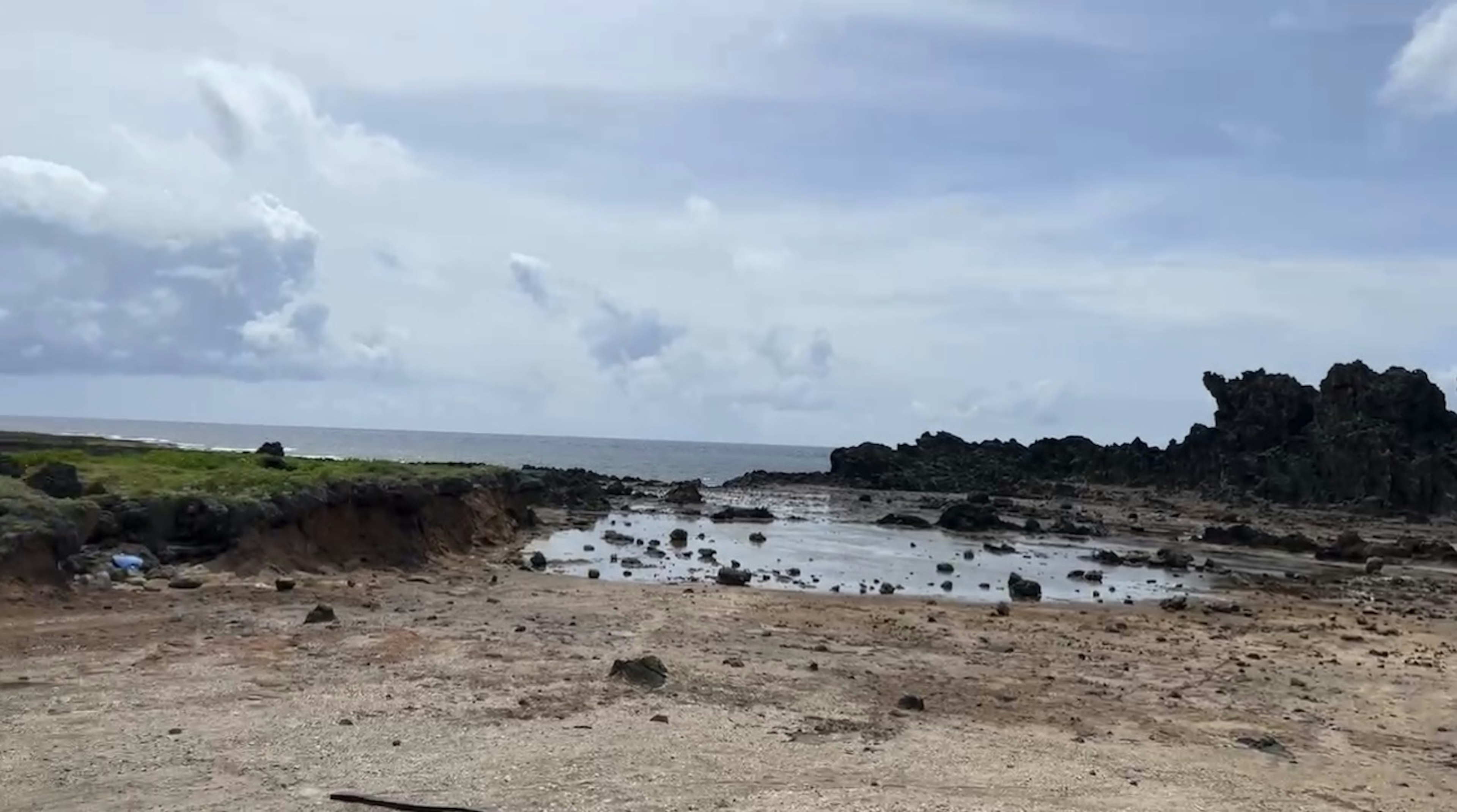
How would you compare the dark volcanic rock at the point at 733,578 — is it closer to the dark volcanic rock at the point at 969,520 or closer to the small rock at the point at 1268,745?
the small rock at the point at 1268,745

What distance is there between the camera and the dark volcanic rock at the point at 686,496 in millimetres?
74000

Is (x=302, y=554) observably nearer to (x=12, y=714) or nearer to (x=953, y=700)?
(x=12, y=714)

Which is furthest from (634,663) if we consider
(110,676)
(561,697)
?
(110,676)

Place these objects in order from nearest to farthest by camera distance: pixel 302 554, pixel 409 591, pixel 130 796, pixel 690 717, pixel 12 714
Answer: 1. pixel 130 796
2. pixel 12 714
3. pixel 690 717
4. pixel 409 591
5. pixel 302 554

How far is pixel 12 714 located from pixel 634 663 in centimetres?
778

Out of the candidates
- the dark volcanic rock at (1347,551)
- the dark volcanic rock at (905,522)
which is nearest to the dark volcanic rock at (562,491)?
the dark volcanic rock at (905,522)

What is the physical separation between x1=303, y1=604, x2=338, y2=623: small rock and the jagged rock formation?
247 feet

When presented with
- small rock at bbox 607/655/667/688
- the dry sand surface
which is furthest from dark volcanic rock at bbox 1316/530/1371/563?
small rock at bbox 607/655/667/688

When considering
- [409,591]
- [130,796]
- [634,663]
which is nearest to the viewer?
[130,796]

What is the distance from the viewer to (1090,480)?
369ft

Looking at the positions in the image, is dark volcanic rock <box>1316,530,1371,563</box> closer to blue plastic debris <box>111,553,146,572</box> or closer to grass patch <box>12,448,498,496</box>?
grass patch <box>12,448,498,496</box>

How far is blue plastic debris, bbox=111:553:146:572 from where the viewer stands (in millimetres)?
21859

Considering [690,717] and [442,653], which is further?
[442,653]

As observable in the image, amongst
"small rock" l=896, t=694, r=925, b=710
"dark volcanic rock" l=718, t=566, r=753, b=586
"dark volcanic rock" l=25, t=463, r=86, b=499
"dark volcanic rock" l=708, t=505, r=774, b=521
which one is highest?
"dark volcanic rock" l=25, t=463, r=86, b=499
